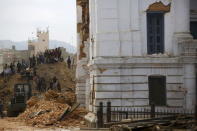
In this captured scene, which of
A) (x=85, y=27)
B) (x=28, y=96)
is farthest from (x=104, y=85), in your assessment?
(x=28, y=96)

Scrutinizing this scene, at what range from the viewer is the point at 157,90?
22688 mm

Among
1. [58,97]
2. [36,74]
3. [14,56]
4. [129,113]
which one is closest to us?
[129,113]

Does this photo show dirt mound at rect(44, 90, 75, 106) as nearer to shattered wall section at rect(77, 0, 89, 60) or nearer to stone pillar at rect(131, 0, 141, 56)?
shattered wall section at rect(77, 0, 89, 60)

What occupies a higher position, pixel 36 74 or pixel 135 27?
pixel 135 27

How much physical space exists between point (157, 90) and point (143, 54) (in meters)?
2.02

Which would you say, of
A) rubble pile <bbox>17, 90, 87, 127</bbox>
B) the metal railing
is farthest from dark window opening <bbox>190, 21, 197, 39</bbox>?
rubble pile <bbox>17, 90, 87, 127</bbox>

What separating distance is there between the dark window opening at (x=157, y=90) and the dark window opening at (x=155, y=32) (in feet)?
4.89

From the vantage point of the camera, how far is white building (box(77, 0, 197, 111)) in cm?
2247

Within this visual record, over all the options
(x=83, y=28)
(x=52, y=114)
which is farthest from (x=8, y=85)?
(x=52, y=114)

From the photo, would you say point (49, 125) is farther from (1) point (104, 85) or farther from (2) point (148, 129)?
(2) point (148, 129)

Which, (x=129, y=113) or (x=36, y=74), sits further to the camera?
(x=36, y=74)

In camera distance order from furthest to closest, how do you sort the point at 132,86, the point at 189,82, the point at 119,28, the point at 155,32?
1. the point at 155,32
2. the point at 119,28
3. the point at 189,82
4. the point at 132,86

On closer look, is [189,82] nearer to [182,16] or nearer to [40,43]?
[182,16]

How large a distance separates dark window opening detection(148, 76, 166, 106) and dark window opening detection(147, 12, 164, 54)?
4.89 feet
